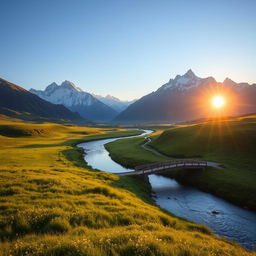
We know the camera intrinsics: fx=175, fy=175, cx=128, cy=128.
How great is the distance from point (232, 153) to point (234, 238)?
37342 millimetres

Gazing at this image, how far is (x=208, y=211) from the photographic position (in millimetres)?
25969

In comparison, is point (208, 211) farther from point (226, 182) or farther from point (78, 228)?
point (78, 228)

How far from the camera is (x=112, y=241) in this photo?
7.93 metres

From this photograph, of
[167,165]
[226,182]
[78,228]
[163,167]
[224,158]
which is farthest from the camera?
[224,158]

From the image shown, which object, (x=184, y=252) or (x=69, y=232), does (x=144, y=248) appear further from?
(x=69, y=232)

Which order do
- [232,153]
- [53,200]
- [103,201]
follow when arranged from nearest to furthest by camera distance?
[53,200] < [103,201] < [232,153]

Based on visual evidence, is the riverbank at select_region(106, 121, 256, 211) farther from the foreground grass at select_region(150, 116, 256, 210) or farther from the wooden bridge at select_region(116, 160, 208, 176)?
the wooden bridge at select_region(116, 160, 208, 176)

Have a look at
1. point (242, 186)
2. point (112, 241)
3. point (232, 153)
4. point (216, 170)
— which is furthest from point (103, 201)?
point (232, 153)

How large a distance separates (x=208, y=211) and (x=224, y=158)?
28259 mm

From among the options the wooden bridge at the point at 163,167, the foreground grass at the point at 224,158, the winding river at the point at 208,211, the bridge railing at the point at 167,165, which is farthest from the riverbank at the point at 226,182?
the bridge railing at the point at 167,165

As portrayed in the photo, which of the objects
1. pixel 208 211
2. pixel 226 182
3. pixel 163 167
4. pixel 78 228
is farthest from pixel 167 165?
pixel 78 228

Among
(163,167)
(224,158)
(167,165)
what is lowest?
(163,167)

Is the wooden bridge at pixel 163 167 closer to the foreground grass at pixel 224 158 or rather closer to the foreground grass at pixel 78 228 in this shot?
the foreground grass at pixel 224 158

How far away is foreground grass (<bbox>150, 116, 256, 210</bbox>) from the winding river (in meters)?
2.67
